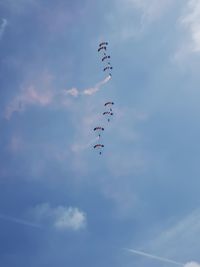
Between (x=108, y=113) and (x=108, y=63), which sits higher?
(x=108, y=63)

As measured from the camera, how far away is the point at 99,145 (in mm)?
105938

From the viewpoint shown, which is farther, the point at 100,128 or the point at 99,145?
the point at 100,128

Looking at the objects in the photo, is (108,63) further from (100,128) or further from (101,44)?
(100,128)

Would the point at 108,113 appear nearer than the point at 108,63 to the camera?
Yes

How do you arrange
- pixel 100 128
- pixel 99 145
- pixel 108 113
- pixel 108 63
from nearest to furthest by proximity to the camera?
pixel 108 113 → pixel 108 63 → pixel 99 145 → pixel 100 128

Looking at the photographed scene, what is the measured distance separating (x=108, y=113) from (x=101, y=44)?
3516cm

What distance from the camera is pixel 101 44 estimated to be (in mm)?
112688

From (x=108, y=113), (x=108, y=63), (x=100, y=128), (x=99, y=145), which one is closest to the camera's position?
(x=108, y=113)

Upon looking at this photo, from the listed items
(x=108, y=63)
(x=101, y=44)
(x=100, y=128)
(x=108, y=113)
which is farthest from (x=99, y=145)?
(x=101, y=44)

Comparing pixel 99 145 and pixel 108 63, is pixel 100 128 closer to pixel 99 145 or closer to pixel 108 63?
pixel 99 145

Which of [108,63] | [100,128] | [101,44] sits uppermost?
[101,44]

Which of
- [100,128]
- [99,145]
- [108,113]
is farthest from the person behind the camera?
[100,128]

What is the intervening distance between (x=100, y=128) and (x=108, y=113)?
23.2 meters

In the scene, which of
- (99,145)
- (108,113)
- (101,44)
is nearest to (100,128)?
(99,145)
